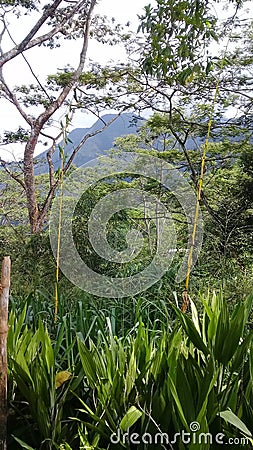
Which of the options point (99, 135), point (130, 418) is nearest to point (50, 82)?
point (99, 135)

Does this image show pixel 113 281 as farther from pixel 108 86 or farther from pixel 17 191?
pixel 17 191

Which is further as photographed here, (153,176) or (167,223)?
(153,176)

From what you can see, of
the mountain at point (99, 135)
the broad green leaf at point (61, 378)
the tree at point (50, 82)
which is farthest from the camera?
the mountain at point (99, 135)

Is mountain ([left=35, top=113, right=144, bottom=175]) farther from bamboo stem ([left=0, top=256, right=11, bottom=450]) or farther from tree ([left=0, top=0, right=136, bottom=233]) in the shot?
bamboo stem ([left=0, top=256, right=11, bottom=450])

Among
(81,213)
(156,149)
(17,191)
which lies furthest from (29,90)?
(81,213)

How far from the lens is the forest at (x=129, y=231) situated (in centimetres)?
115

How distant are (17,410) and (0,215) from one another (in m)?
4.49

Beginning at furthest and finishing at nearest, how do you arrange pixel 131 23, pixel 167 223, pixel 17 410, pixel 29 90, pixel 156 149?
pixel 29 90, pixel 131 23, pixel 156 149, pixel 167 223, pixel 17 410

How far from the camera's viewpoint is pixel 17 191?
5.81m

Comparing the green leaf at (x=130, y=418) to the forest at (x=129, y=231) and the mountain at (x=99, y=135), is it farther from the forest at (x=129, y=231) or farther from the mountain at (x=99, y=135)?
the mountain at (x=99, y=135)

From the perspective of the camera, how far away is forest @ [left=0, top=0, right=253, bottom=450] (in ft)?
3.77

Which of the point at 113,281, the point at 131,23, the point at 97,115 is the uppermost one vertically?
the point at 131,23

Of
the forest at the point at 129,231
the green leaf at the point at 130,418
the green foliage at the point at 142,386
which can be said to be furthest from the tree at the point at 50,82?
the green leaf at the point at 130,418

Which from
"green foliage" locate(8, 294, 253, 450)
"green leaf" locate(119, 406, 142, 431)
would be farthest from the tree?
"green leaf" locate(119, 406, 142, 431)
